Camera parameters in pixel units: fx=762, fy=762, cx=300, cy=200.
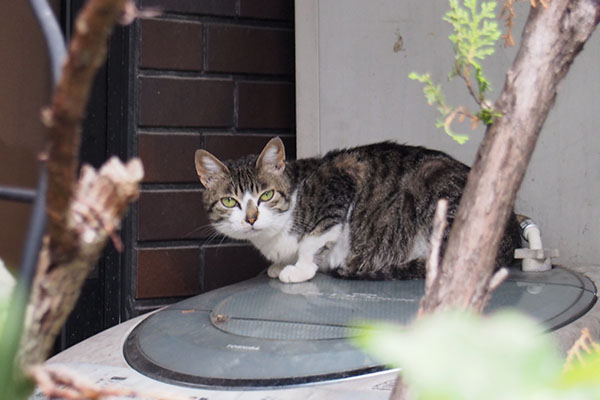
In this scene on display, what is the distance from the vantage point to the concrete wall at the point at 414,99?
1.94 m

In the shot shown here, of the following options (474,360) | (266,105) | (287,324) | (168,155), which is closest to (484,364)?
(474,360)

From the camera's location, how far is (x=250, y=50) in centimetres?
243

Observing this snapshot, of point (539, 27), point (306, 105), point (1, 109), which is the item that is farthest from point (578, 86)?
point (1, 109)

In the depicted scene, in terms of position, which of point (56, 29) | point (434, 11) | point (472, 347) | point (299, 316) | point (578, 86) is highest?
point (434, 11)

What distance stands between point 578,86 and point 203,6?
1.12 meters

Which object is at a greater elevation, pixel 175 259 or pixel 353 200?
pixel 353 200

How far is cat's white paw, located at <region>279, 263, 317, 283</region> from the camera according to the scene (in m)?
1.90

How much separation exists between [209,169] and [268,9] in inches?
26.0

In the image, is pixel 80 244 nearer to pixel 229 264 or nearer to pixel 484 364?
pixel 484 364

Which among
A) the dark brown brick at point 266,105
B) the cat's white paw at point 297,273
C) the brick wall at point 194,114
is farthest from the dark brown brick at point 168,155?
the cat's white paw at point 297,273

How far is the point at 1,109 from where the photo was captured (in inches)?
93.0

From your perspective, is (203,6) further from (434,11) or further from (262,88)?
(434,11)

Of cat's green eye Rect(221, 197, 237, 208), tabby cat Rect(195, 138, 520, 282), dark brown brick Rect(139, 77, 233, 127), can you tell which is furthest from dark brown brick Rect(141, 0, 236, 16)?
cat's green eye Rect(221, 197, 237, 208)

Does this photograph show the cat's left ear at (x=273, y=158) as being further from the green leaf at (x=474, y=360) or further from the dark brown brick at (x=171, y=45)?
the green leaf at (x=474, y=360)
